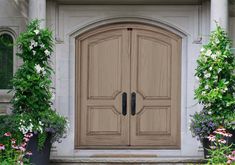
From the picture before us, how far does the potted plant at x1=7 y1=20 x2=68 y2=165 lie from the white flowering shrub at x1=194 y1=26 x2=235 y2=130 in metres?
2.33

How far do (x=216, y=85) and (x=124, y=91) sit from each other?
1886 millimetres

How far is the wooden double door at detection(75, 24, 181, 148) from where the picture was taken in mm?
10625

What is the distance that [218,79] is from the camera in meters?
9.41

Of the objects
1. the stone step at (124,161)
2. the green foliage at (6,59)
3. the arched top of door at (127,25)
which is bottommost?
the stone step at (124,161)

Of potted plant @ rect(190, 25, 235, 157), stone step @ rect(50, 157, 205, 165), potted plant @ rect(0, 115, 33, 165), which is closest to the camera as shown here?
potted plant @ rect(0, 115, 33, 165)

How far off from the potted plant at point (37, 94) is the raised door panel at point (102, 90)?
3.76 feet

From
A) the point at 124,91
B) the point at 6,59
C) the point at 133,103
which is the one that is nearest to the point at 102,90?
the point at 124,91

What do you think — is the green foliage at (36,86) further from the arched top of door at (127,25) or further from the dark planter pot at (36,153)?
the arched top of door at (127,25)

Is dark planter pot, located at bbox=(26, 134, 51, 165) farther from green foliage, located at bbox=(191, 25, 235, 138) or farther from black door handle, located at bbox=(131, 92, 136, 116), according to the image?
green foliage, located at bbox=(191, 25, 235, 138)

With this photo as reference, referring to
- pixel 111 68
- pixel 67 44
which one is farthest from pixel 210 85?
pixel 67 44

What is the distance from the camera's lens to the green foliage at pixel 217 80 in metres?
9.31

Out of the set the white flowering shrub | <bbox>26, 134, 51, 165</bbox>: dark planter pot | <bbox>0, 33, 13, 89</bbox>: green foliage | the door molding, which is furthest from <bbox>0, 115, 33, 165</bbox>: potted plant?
the white flowering shrub

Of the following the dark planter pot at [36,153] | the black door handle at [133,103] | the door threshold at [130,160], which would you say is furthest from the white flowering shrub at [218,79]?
the dark planter pot at [36,153]

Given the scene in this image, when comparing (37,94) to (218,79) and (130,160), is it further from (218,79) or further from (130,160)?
(218,79)
